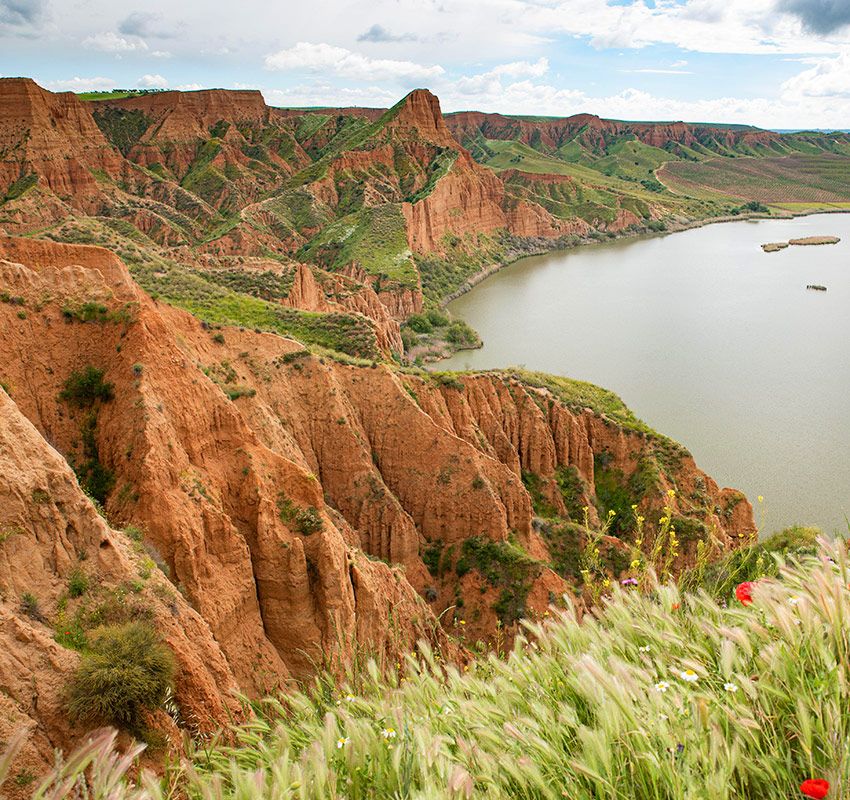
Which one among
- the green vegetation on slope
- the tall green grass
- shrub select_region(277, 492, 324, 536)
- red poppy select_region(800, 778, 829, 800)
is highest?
red poppy select_region(800, 778, 829, 800)

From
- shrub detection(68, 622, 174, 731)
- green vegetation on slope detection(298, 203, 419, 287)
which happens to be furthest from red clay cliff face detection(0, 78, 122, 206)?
shrub detection(68, 622, 174, 731)

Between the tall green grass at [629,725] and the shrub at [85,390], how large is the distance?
37.5 ft

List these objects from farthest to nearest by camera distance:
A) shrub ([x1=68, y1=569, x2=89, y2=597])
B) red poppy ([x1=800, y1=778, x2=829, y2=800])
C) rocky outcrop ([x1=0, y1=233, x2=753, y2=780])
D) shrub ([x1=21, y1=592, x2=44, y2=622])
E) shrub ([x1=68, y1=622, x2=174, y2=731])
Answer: rocky outcrop ([x1=0, y1=233, x2=753, y2=780]) < shrub ([x1=68, y1=569, x2=89, y2=597]) < shrub ([x1=21, y1=592, x2=44, y2=622]) < shrub ([x1=68, y1=622, x2=174, y2=731]) < red poppy ([x1=800, y1=778, x2=829, y2=800])

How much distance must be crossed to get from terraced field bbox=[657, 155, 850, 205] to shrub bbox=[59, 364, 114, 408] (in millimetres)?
176294

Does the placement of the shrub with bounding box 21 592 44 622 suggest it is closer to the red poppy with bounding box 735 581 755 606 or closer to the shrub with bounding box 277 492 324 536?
the shrub with bounding box 277 492 324 536

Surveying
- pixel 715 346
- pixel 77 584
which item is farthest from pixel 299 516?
pixel 715 346

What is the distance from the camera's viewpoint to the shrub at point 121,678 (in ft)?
25.4

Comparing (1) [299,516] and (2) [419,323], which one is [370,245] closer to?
(2) [419,323]

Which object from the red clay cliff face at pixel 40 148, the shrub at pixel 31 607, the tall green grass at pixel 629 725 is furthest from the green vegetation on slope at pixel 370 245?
the tall green grass at pixel 629 725

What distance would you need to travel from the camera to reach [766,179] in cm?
18225

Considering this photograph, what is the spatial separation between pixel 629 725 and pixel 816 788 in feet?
3.67

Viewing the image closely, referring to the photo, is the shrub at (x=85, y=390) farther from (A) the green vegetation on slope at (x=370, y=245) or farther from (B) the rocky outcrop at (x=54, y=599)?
(A) the green vegetation on slope at (x=370, y=245)

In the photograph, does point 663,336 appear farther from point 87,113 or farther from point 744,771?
point 87,113

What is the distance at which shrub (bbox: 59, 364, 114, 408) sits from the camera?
14695 mm
